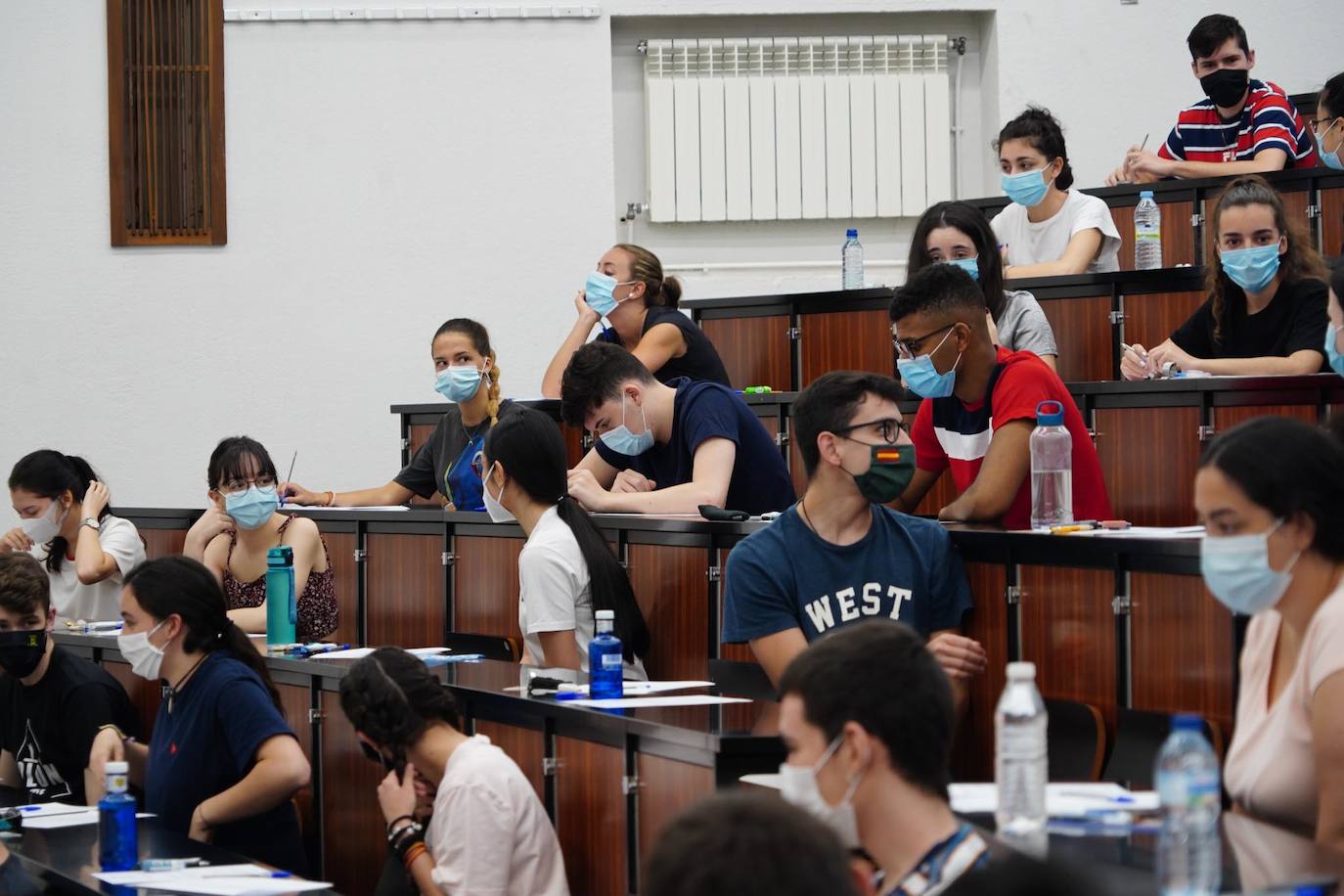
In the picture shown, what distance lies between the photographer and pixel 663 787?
3111mm

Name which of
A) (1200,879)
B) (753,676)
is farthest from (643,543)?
(1200,879)

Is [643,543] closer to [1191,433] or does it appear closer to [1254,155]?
[1191,433]

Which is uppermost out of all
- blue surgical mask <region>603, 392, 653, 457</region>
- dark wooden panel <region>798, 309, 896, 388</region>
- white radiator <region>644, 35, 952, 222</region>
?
white radiator <region>644, 35, 952, 222</region>

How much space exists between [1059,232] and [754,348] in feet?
3.78

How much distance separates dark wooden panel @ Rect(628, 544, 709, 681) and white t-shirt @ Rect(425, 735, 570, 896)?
1.00 meters

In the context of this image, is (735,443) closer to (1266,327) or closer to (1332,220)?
(1266,327)

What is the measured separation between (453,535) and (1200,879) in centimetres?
356

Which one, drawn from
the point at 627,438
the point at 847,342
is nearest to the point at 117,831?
the point at 627,438

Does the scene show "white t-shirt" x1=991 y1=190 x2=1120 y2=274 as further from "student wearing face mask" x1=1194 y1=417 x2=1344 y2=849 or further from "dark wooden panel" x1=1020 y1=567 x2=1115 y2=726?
"student wearing face mask" x1=1194 y1=417 x2=1344 y2=849

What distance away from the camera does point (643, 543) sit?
431 cm

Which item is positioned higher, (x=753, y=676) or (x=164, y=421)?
(x=164, y=421)

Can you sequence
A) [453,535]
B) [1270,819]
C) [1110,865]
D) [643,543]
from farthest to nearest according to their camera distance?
[453,535] < [643,543] < [1270,819] < [1110,865]

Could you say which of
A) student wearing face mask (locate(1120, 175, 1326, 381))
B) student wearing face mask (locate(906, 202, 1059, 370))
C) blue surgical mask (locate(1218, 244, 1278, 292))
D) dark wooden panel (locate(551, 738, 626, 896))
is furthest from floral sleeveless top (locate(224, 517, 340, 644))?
blue surgical mask (locate(1218, 244, 1278, 292))

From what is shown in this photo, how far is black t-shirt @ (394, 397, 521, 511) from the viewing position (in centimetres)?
551
